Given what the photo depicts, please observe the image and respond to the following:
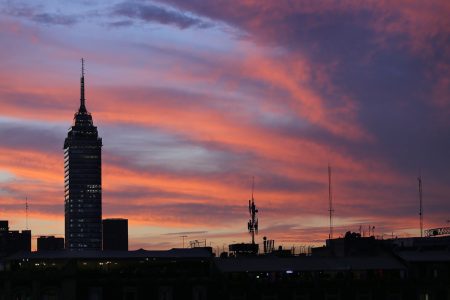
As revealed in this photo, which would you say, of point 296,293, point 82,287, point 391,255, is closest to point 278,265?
point 296,293

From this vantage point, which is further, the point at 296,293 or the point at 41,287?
the point at 296,293

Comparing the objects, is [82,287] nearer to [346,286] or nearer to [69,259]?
[69,259]

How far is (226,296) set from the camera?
15088 centimetres

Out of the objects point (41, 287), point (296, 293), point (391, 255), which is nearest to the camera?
point (41, 287)

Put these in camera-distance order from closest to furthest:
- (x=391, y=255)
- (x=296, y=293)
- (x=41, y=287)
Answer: (x=41, y=287) → (x=296, y=293) → (x=391, y=255)

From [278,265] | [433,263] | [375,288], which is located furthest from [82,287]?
[433,263]

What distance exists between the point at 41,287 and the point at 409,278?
58.3m

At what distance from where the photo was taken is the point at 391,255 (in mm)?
165125

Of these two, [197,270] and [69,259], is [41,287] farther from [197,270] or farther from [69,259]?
[197,270]

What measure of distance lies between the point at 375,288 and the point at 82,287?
4620cm

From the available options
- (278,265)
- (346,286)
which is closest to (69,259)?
(278,265)

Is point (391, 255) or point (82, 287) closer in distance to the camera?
point (82, 287)

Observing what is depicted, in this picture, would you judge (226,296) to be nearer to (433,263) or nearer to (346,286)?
(346,286)

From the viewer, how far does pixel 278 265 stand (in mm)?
158250
